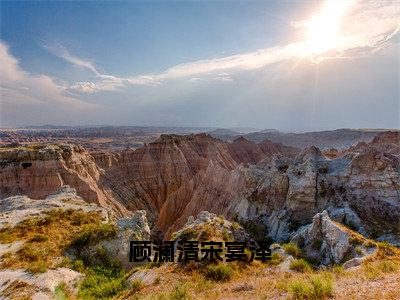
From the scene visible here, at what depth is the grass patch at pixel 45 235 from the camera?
17.5 meters

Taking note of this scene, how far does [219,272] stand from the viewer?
1405cm

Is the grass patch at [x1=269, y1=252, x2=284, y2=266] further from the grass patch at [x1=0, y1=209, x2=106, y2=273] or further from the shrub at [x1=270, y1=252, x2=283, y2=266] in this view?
the grass patch at [x1=0, y1=209, x2=106, y2=273]

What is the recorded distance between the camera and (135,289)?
1412 cm

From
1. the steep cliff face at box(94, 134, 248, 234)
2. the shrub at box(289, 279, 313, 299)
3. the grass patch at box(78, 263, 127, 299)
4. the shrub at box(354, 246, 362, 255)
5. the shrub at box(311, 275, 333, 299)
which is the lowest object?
the steep cliff face at box(94, 134, 248, 234)

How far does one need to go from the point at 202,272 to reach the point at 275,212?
13.5 metres

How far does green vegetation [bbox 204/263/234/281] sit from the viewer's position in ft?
45.5

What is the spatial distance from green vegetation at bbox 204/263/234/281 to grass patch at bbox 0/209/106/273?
8073 mm

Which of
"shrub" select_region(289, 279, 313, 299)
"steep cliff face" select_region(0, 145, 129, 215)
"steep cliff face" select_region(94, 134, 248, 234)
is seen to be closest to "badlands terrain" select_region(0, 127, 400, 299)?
"shrub" select_region(289, 279, 313, 299)

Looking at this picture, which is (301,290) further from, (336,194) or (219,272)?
(336,194)

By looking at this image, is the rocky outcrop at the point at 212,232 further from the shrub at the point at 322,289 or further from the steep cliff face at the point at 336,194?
the shrub at the point at 322,289

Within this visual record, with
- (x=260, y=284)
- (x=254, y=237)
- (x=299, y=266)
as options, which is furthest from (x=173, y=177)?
(x=260, y=284)

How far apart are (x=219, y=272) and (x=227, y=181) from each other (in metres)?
32.4

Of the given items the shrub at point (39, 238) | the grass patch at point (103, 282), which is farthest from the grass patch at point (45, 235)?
the grass patch at point (103, 282)

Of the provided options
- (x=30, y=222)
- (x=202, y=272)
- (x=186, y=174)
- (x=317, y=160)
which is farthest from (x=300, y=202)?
(x=186, y=174)
